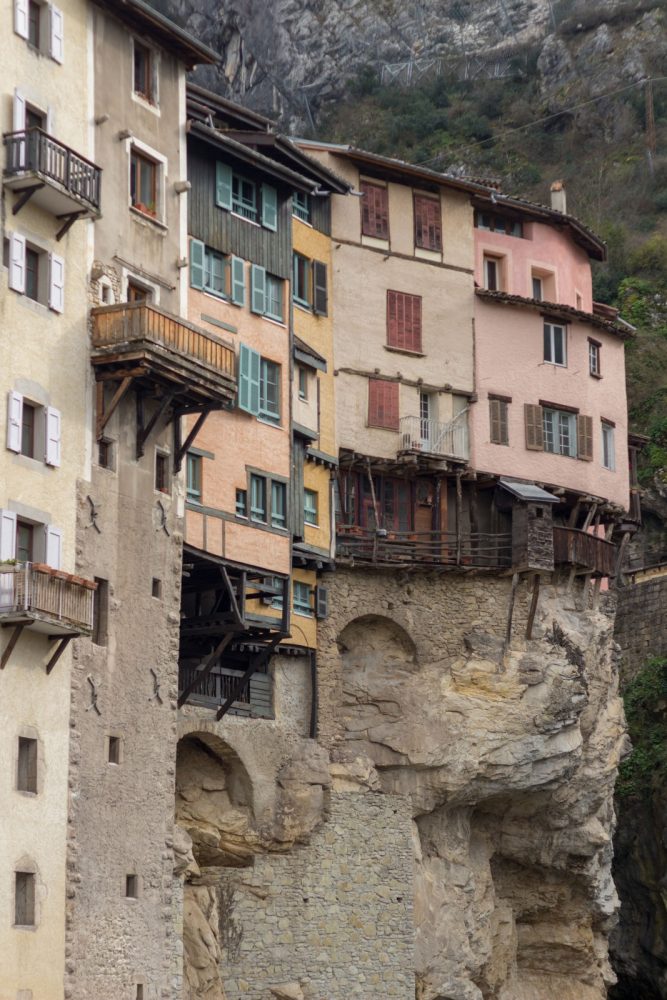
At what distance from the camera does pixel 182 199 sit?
5341 cm

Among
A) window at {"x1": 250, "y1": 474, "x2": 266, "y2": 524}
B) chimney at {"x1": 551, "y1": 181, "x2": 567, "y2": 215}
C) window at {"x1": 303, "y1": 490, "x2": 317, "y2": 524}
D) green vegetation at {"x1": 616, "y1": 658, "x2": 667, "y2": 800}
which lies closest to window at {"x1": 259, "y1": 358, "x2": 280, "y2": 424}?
window at {"x1": 250, "y1": 474, "x2": 266, "y2": 524}

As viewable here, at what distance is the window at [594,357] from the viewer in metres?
69.6

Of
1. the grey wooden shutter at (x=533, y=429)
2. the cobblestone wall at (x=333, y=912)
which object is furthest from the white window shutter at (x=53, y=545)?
the grey wooden shutter at (x=533, y=429)

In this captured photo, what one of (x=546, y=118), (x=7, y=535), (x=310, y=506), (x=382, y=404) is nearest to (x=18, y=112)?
(x=7, y=535)

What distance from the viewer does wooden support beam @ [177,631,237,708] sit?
2194 inches

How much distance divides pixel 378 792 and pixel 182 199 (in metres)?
18.1

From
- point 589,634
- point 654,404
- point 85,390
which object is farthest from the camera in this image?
point 654,404

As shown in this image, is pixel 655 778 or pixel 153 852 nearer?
pixel 153 852

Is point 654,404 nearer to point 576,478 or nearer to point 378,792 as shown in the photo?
point 576,478

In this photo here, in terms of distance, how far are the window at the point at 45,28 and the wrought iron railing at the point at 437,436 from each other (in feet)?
62.6

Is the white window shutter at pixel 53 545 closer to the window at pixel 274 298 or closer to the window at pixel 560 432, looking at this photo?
the window at pixel 274 298

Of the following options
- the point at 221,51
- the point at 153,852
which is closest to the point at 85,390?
the point at 153,852

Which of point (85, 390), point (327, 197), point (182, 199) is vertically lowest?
point (85, 390)

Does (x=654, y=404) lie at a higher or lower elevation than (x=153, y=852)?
higher
